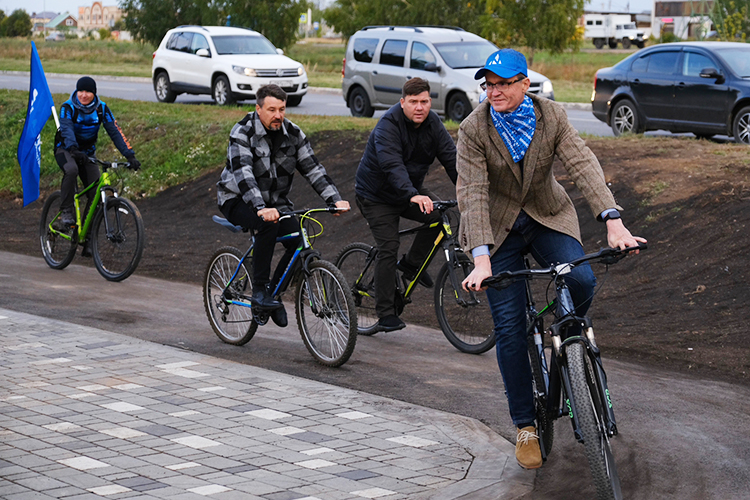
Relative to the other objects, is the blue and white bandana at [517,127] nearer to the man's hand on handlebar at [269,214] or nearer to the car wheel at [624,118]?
the man's hand on handlebar at [269,214]

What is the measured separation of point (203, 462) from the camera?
4930 millimetres

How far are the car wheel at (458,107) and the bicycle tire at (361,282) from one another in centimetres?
1136

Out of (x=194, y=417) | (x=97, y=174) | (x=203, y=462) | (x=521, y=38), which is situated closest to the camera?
(x=203, y=462)

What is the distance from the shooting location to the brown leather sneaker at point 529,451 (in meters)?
4.91

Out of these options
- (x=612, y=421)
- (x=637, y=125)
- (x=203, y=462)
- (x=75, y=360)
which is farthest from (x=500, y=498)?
Result: (x=637, y=125)

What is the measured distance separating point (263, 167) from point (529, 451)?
10.5ft

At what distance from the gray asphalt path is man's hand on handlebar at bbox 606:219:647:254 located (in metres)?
1.16

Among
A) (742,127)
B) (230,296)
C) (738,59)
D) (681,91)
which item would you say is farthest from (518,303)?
(738,59)

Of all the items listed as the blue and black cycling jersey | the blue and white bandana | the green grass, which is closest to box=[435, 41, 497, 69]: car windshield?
the green grass

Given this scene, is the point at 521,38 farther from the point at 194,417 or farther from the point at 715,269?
the point at 194,417

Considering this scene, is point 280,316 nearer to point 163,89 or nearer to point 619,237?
point 619,237

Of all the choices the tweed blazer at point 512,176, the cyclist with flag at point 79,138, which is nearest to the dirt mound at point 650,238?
the cyclist with flag at point 79,138

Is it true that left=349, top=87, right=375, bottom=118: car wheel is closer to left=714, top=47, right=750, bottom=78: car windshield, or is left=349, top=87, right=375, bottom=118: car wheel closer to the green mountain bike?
left=714, top=47, right=750, bottom=78: car windshield

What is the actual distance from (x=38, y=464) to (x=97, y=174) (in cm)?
633
